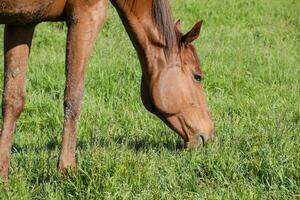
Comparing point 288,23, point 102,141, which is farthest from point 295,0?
point 102,141

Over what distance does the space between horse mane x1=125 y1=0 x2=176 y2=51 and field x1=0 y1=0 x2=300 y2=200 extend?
2.98ft

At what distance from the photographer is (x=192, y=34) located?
4.89m

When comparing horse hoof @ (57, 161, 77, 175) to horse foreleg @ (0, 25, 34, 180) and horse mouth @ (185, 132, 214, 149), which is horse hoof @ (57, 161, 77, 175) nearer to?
horse foreleg @ (0, 25, 34, 180)

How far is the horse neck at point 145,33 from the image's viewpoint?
460 centimetres

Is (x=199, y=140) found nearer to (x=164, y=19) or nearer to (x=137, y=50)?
(x=137, y=50)

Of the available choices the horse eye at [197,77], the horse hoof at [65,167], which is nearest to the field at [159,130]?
the horse hoof at [65,167]

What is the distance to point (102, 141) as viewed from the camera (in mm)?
5199

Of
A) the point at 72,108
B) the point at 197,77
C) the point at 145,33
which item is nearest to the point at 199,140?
the point at 197,77

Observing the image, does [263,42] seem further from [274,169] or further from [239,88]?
[274,169]

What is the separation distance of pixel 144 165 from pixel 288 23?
8.92m

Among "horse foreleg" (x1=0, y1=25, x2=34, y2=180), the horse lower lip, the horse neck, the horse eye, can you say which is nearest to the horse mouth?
the horse lower lip

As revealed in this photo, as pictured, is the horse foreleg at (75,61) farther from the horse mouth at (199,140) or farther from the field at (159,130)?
the horse mouth at (199,140)

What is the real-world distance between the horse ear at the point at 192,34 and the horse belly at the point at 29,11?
3.80ft

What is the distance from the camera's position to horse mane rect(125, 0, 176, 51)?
15.2ft
